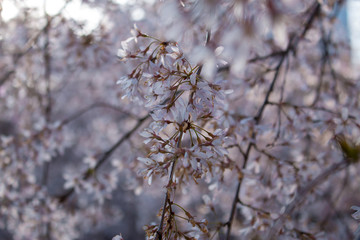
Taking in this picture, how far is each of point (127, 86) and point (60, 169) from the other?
6573mm

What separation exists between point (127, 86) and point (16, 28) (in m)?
2.56

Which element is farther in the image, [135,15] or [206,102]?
[135,15]

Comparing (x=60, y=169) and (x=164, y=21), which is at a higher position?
(x=60, y=169)

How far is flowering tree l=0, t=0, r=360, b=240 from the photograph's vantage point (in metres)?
0.70

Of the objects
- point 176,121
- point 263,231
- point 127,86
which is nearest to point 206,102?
point 176,121

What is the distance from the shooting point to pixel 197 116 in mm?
881

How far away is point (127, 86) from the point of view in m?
0.94

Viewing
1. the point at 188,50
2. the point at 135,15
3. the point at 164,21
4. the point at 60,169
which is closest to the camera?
the point at 164,21

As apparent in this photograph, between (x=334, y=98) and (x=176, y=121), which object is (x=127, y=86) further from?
(x=334, y=98)

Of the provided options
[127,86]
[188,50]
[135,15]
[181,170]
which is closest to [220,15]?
[188,50]

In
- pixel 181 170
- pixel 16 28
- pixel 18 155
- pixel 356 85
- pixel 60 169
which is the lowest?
pixel 181 170

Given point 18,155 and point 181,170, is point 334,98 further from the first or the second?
point 18,155

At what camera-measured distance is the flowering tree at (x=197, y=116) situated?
2.31 ft

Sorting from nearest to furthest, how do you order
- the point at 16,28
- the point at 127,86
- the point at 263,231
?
1. the point at 127,86
2. the point at 263,231
3. the point at 16,28
